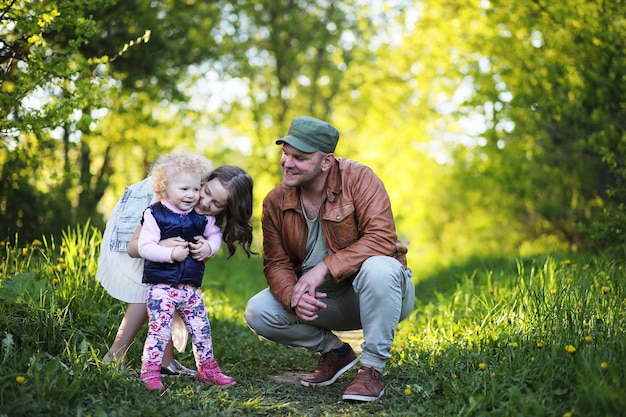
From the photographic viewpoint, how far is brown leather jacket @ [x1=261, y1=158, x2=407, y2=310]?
372cm

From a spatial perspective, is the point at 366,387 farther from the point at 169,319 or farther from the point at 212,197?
the point at 212,197

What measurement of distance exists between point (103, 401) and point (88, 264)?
176 centimetres

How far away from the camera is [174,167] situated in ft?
12.1

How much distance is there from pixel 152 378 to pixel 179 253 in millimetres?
657

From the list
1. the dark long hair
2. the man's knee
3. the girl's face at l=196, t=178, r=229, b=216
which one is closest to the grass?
the man's knee

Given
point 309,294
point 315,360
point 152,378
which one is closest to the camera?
point 152,378

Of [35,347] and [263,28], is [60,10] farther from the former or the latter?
[263,28]

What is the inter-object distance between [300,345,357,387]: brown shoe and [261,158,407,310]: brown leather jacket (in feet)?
1.47

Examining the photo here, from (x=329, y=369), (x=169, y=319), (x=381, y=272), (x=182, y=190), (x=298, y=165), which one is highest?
(x=298, y=165)

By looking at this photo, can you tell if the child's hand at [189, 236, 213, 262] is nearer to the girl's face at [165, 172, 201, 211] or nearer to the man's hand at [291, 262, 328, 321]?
the girl's face at [165, 172, 201, 211]

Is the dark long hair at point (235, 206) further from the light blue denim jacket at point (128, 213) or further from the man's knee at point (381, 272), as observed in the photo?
the man's knee at point (381, 272)

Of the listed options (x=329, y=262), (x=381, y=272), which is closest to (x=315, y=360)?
(x=329, y=262)

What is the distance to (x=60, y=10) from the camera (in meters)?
4.45

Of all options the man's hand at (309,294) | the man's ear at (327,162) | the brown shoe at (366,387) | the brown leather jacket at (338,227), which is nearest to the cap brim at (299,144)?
the man's ear at (327,162)
